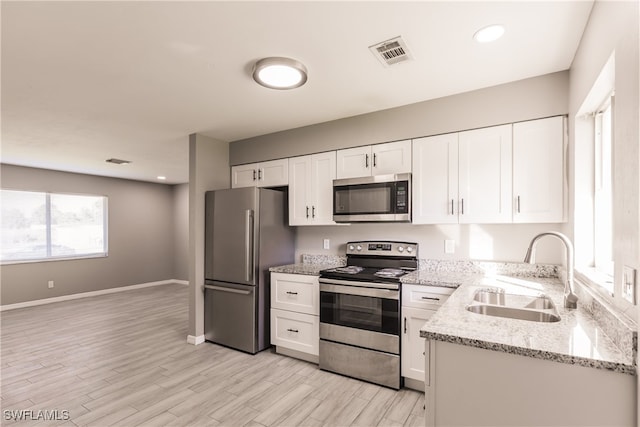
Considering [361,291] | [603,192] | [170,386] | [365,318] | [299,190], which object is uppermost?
[299,190]

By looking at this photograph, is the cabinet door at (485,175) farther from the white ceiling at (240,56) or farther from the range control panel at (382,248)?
the range control panel at (382,248)

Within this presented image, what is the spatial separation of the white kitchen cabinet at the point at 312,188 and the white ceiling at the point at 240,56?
16.7 inches

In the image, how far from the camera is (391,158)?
3.01 metres

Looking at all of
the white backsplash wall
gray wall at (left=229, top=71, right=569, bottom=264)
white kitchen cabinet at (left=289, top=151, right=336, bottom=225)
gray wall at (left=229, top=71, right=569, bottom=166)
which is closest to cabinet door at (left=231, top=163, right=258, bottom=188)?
gray wall at (left=229, top=71, right=569, bottom=166)

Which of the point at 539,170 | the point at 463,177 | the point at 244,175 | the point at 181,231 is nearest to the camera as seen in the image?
the point at 539,170

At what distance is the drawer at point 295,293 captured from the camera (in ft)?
10.1

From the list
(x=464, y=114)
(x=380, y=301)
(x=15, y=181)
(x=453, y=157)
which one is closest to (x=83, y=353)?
(x=380, y=301)

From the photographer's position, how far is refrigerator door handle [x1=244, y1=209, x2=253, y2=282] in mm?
3357

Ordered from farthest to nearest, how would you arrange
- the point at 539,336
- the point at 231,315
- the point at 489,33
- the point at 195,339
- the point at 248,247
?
the point at 195,339
the point at 231,315
the point at 248,247
the point at 489,33
the point at 539,336

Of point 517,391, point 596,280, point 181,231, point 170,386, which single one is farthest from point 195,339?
point 181,231

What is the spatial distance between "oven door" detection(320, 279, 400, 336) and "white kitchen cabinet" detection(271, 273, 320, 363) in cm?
17

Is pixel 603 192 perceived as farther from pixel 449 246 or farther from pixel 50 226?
pixel 50 226

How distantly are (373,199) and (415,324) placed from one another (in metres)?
1.10

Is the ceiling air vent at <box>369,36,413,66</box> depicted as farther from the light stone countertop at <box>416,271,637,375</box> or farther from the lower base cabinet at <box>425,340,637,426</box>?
the lower base cabinet at <box>425,340,637,426</box>
